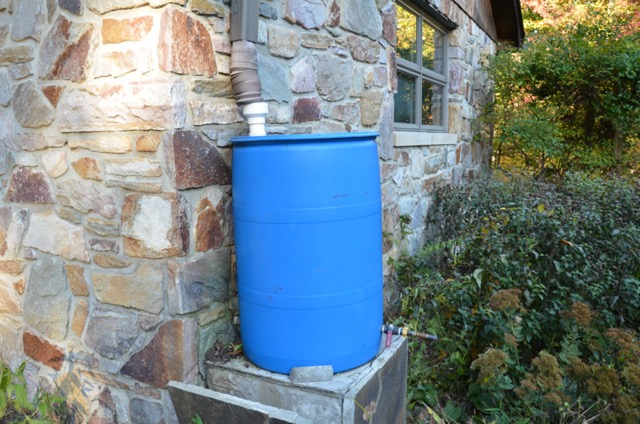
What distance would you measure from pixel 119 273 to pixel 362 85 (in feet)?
5.33

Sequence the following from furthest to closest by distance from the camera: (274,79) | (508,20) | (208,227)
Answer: (508,20), (274,79), (208,227)

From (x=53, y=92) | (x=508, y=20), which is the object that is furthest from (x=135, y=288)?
(x=508, y=20)

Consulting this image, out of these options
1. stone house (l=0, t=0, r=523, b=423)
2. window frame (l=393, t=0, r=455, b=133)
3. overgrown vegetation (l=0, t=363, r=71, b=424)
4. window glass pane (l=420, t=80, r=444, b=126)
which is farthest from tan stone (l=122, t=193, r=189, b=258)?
window glass pane (l=420, t=80, r=444, b=126)

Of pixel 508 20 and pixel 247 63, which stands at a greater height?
pixel 508 20

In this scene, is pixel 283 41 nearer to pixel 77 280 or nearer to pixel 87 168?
pixel 87 168

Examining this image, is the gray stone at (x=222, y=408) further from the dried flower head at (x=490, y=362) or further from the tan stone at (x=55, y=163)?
the tan stone at (x=55, y=163)

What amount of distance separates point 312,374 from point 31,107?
1.58 metres

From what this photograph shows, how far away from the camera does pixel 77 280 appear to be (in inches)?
82.2

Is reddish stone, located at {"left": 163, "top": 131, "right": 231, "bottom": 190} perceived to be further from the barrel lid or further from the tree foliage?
the tree foliage

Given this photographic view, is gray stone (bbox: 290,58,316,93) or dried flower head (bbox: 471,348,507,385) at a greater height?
gray stone (bbox: 290,58,316,93)

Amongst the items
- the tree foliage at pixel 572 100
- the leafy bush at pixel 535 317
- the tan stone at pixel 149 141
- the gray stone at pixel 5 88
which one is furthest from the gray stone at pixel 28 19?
the tree foliage at pixel 572 100

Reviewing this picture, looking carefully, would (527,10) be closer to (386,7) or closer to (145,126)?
(386,7)

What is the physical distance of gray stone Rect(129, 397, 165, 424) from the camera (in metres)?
1.95

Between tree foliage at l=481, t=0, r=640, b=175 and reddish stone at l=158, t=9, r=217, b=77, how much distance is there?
4216 millimetres
